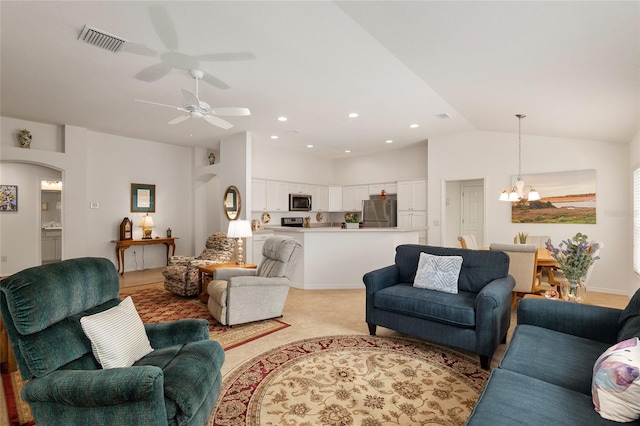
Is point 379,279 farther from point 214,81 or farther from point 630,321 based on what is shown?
point 214,81

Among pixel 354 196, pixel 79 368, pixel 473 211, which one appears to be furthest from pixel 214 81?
pixel 473 211

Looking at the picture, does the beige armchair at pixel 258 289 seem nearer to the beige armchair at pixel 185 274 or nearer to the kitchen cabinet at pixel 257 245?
the beige armchair at pixel 185 274

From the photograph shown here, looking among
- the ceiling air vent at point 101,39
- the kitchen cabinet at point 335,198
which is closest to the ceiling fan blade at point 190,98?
the ceiling air vent at point 101,39

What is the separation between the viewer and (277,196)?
24.4ft

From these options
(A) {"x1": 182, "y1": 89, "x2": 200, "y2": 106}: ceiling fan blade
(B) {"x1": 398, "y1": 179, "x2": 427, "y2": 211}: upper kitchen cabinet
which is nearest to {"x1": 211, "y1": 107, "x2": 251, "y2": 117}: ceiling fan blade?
(A) {"x1": 182, "y1": 89, "x2": 200, "y2": 106}: ceiling fan blade

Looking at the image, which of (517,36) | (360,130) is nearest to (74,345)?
(517,36)

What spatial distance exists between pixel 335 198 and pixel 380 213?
4.95 feet

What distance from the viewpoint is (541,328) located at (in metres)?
2.22

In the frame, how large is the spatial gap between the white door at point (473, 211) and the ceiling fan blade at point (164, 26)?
6.93 meters

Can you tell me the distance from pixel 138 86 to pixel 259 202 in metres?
3.53

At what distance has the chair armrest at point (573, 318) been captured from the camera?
206cm

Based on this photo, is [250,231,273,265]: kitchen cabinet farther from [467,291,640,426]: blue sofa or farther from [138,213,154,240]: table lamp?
[467,291,640,426]: blue sofa

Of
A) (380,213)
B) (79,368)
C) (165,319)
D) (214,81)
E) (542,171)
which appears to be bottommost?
(165,319)

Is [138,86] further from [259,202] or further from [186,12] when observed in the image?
[259,202]
